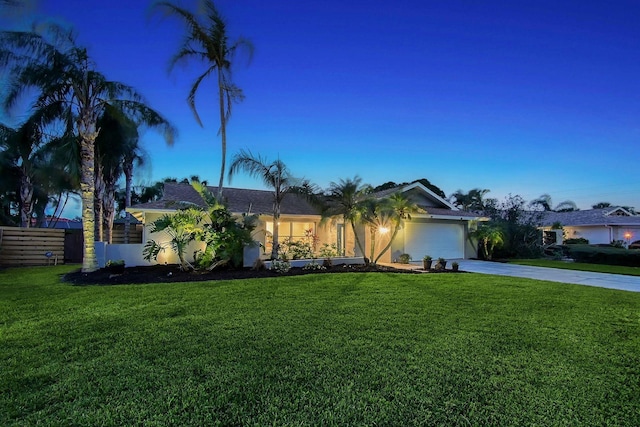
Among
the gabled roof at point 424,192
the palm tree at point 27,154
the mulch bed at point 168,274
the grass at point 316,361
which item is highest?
the palm tree at point 27,154

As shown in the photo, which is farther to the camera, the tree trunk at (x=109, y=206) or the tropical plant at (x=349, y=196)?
the tree trunk at (x=109, y=206)

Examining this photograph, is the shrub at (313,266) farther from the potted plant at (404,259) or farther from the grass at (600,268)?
the grass at (600,268)

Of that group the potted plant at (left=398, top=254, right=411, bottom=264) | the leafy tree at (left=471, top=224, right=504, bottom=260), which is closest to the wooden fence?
the potted plant at (left=398, top=254, right=411, bottom=264)

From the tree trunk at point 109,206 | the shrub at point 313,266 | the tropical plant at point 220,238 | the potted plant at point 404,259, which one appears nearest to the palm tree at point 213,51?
the tropical plant at point 220,238

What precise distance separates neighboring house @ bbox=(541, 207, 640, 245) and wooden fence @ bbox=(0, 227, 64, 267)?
111ft

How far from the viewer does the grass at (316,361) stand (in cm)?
308

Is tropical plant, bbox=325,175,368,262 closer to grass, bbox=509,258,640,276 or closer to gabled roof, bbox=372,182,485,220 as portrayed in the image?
gabled roof, bbox=372,182,485,220

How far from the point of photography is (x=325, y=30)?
12.2 meters

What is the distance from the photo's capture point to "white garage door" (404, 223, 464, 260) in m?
18.4

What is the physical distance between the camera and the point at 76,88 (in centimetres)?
1227

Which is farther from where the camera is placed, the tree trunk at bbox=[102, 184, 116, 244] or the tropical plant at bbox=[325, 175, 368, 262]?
the tree trunk at bbox=[102, 184, 116, 244]

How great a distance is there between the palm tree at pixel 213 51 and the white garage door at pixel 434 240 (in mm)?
10489

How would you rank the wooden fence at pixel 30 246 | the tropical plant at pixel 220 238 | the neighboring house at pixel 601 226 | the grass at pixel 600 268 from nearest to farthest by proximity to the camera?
the tropical plant at pixel 220 238 → the grass at pixel 600 268 → the wooden fence at pixel 30 246 → the neighboring house at pixel 601 226

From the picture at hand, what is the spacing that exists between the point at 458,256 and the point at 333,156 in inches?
400
